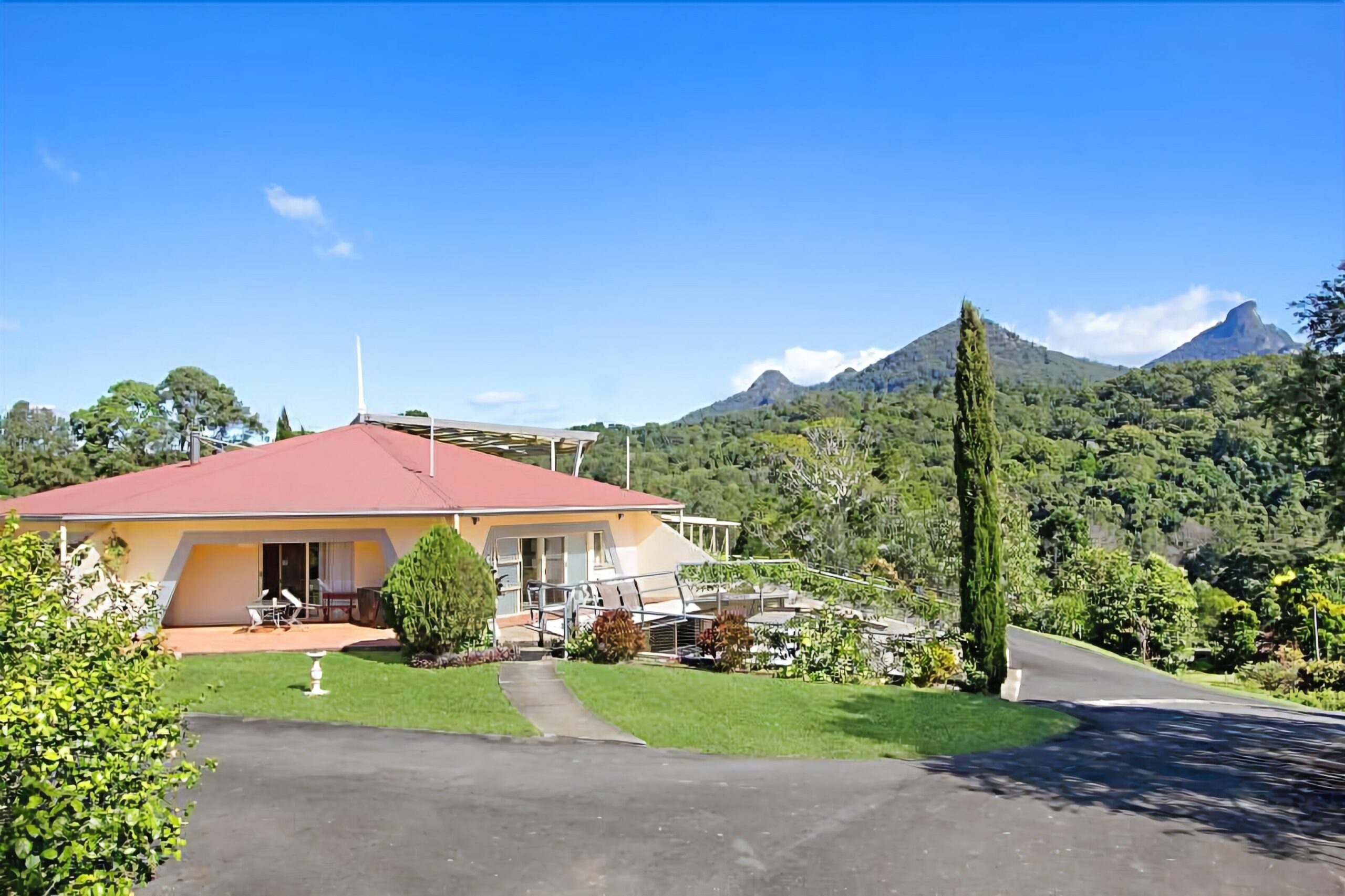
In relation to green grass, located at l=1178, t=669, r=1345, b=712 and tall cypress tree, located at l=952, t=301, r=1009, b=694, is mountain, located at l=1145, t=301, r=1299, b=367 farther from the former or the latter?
tall cypress tree, located at l=952, t=301, r=1009, b=694

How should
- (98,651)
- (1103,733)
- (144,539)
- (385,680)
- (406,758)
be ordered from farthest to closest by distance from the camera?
(144,539)
(385,680)
(1103,733)
(406,758)
(98,651)

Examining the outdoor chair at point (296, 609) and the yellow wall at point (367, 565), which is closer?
the outdoor chair at point (296, 609)

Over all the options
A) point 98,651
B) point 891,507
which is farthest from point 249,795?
point 891,507

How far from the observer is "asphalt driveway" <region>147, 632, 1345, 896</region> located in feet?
20.9

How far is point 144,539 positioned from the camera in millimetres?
18281

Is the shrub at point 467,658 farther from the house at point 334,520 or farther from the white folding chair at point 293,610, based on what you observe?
the white folding chair at point 293,610

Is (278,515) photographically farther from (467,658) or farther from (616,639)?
(616,639)

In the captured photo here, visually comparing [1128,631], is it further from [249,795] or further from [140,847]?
[140,847]

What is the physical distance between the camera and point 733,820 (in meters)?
7.61

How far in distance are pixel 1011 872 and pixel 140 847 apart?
5742mm

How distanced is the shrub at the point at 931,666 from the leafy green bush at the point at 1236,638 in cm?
1920

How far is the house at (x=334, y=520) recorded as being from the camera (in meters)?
18.3

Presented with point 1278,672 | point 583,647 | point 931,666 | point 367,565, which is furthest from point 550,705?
point 1278,672

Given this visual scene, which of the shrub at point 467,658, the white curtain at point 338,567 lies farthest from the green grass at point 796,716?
the white curtain at point 338,567
